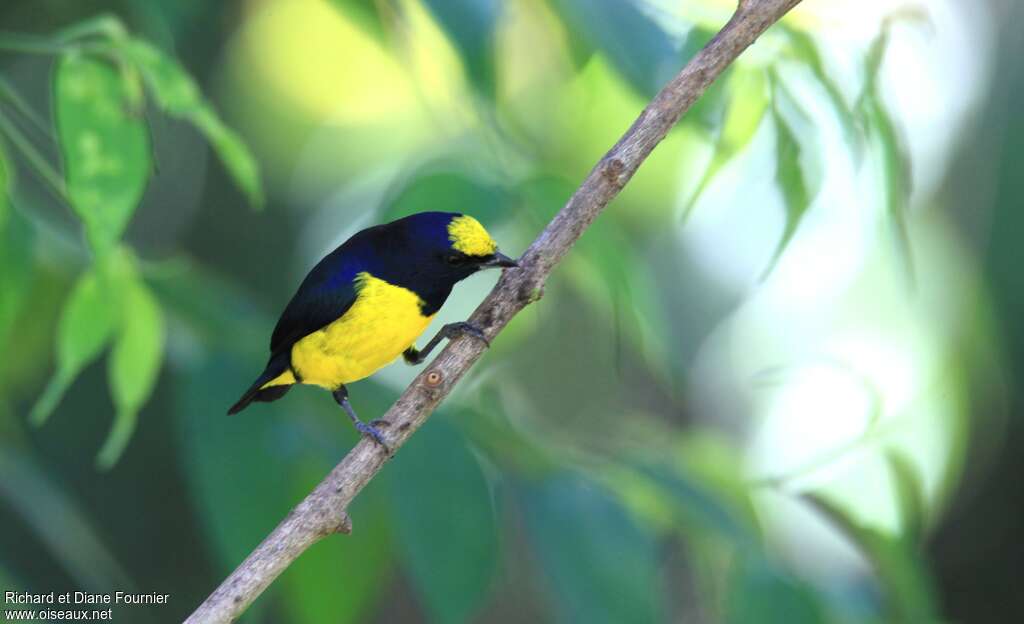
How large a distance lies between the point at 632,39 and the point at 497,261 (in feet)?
1.55

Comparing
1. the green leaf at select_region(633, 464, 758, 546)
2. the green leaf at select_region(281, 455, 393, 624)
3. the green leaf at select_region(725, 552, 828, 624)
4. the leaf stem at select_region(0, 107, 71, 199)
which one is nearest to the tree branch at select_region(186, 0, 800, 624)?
the leaf stem at select_region(0, 107, 71, 199)

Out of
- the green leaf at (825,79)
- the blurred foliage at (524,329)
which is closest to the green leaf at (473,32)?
the blurred foliage at (524,329)

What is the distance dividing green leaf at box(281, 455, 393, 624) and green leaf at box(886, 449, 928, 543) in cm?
102

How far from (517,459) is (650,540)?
0.31 metres

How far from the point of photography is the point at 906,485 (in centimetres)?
234

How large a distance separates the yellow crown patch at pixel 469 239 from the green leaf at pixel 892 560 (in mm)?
842

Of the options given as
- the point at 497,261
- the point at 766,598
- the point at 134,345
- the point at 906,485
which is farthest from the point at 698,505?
the point at 134,345

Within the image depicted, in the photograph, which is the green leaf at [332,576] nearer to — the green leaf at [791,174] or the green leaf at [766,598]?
the green leaf at [766,598]

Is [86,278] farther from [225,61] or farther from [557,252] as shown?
[225,61]

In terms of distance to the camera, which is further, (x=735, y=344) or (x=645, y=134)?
(x=735, y=344)

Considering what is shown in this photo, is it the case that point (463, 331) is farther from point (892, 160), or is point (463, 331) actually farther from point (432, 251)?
point (892, 160)

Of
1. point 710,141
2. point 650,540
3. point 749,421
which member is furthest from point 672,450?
point 749,421

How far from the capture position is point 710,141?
209 cm

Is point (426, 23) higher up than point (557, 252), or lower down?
higher up
